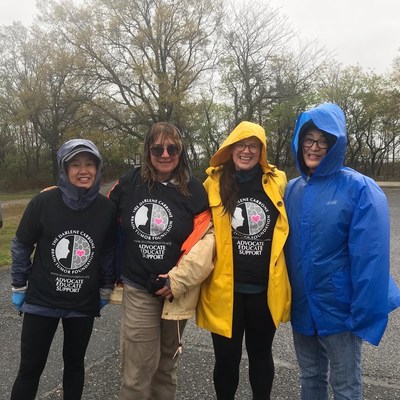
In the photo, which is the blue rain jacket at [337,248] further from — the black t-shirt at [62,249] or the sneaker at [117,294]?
the black t-shirt at [62,249]

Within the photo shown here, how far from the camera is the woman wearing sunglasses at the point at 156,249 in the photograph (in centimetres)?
223

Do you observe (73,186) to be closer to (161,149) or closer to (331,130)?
(161,149)

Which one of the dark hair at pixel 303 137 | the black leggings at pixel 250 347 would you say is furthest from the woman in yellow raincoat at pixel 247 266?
the dark hair at pixel 303 137

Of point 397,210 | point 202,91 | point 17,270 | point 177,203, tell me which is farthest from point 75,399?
point 202,91

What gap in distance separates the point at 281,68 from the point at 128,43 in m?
10.1

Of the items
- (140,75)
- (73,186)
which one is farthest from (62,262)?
(140,75)

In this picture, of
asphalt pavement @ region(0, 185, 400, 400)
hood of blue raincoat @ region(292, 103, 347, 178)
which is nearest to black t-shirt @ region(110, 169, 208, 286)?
hood of blue raincoat @ region(292, 103, 347, 178)

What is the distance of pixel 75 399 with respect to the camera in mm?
2359

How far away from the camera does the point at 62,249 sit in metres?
2.22

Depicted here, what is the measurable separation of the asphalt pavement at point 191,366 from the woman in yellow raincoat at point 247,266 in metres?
0.43

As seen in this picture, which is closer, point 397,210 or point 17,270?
point 17,270

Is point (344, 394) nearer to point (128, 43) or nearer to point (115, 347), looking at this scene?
point (115, 347)

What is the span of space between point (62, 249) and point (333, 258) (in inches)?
61.3

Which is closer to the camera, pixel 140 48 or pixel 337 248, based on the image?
pixel 337 248
